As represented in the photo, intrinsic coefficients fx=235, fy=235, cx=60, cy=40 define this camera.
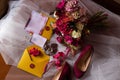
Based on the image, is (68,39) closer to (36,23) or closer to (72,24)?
(72,24)

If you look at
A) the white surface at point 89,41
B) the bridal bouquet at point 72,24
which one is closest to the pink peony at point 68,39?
the bridal bouquet at point 72,24

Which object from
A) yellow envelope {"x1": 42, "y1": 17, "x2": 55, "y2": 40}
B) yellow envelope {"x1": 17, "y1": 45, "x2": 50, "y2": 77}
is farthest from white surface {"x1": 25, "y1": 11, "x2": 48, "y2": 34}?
yellow envelope {"x1": 17, "y1": 45, "x2": 50, "y2": 77}

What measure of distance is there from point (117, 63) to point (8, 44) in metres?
0.60

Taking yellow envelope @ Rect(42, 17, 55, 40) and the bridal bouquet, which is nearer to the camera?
the bridal bouquet

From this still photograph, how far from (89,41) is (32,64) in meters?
0.36

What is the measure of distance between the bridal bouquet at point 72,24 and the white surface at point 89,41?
94 mm

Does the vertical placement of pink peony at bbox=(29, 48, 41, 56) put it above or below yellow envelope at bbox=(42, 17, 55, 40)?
below

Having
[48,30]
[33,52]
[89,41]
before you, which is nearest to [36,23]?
[48,30]

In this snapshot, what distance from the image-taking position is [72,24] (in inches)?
48.6

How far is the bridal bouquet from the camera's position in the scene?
1.22 metres

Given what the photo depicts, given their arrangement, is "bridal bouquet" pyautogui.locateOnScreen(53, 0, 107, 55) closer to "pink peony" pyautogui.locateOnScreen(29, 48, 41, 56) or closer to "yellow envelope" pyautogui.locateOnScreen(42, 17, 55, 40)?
"yellow envelope" pyautogui.locateOnScreen(42, 17, 55, 40)

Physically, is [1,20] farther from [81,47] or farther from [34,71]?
[81,47]

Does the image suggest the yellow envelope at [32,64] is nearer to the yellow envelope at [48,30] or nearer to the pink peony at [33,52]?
the pink peony at [33,52]

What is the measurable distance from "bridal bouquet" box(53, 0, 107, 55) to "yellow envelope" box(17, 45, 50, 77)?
0.16 metres
